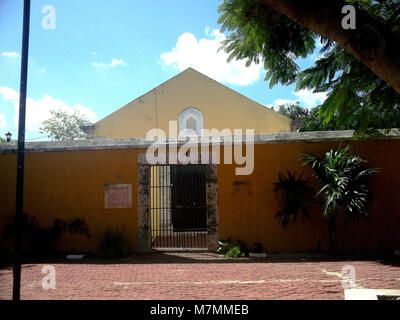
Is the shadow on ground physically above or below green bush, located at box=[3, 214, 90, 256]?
below

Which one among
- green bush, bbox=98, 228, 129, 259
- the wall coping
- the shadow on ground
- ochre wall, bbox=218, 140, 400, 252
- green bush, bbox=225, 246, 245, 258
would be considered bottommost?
the shadow on ground

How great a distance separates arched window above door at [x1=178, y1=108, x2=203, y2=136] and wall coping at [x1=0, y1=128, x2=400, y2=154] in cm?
725

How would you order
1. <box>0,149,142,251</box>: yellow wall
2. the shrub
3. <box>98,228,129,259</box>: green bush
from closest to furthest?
the shrub → <box>98,228,129,259</box>: green bush → <box>0,149,142,251</box>: yellow wall

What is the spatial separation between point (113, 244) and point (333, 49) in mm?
6422

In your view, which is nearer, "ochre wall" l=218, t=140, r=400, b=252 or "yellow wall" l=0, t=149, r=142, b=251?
"ochre wall" l=218, t=140, r=400, b=252

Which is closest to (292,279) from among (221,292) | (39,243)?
(221,292)

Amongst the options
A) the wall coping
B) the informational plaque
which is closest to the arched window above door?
the wall coping

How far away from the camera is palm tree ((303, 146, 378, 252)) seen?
652 cm

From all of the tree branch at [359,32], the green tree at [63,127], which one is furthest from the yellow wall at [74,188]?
the green tree at [63,127]

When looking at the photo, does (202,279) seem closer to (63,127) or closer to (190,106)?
(190,106)

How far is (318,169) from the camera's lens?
7031 mm

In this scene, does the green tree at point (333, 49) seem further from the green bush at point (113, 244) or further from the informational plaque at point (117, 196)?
the green bush at point (113, 244)

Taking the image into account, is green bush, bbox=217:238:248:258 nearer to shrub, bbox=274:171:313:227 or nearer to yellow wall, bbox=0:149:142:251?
shrub, bbox=274:171:313:227

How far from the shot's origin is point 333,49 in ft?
15.3
